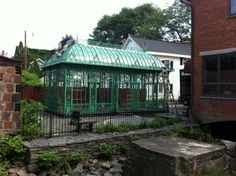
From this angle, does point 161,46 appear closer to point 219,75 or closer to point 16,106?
point 219,75

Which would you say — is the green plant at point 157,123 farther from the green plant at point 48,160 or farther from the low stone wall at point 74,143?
the green plant at point 48,160

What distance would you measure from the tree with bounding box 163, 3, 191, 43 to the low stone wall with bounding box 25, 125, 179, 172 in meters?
33.1

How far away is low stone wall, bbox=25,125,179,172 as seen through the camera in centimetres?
864

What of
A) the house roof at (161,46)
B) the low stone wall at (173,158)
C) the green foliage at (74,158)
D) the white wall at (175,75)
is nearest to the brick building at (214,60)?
the low stone wall at (173,158)

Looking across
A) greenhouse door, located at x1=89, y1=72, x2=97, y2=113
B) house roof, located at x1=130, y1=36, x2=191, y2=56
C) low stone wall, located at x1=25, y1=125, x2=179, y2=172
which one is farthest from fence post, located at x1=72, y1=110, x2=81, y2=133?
house roof, located at x1=130, y1=36, x2=191, y2=56

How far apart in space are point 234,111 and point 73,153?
7.60 m

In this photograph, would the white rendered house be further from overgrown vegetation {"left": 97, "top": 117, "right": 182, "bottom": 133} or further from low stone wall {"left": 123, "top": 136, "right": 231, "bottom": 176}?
low stone wall {"left": 123, "top": 136, "right": 231, "bottom": 176}

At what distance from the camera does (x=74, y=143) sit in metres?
9.52

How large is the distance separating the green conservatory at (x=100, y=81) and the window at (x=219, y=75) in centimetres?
468

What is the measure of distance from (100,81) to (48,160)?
8.74 m

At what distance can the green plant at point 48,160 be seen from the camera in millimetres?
8566

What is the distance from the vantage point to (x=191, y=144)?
8125 millimetres

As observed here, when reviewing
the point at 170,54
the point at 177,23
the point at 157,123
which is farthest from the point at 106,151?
the point at 177,23

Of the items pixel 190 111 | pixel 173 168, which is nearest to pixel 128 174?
pixel 173 168
